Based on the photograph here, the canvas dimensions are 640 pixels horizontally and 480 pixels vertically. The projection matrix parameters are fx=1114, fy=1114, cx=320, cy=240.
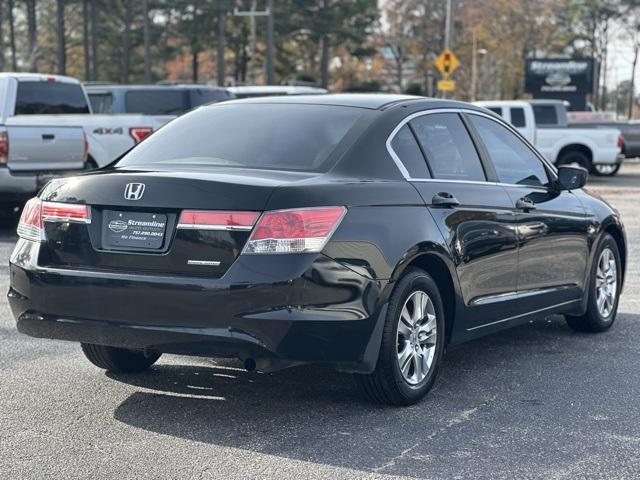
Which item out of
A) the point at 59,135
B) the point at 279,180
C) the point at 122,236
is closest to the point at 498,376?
the point at 279,180

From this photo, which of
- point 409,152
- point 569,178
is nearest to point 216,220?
point 409,152

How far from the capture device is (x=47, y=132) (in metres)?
13.7

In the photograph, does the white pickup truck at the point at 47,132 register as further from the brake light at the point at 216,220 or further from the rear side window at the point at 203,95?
the brake light at the point at 216,220

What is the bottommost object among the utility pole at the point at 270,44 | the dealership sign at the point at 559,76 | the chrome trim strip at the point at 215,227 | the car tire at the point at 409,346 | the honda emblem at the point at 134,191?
the car tire at the point at 409,346

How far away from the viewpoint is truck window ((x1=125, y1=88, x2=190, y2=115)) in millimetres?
19844

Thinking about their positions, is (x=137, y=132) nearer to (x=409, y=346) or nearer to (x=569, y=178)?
(x=569, y=178)

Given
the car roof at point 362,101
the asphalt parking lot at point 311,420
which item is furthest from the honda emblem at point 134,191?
the car roof at point 362,101

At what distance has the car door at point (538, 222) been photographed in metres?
6.67

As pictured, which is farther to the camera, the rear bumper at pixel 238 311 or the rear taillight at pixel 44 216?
the rear taillight at pixel 44 216

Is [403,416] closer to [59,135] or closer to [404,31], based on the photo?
[59,135]

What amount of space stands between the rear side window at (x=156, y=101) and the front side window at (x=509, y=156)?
523 inches

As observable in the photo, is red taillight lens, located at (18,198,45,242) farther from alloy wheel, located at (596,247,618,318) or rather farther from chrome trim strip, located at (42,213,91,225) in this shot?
alloy wheel, located at (596,247,618,318)

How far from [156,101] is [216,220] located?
50.7 ft

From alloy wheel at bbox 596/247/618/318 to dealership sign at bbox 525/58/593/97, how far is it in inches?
1941
